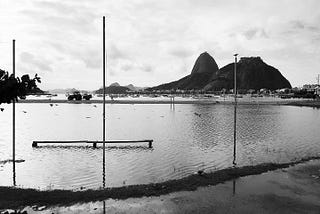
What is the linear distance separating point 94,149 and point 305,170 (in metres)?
21.0

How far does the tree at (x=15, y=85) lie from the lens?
34.8ft

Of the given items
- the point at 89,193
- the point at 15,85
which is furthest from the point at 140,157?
the point at 15,85

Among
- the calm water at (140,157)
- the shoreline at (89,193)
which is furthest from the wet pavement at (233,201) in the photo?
the calm water at (140,157)

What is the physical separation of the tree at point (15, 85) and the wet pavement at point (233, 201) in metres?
5.31

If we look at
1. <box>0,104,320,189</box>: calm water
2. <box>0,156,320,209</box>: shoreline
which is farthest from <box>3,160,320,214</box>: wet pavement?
<box>0,104,320,189</box>: calm water

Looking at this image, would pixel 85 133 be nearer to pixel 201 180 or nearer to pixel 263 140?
pixel 263 140

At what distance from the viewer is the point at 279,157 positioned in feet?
86.7

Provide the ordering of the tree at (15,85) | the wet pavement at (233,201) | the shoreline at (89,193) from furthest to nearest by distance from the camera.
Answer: the shoreline at (89,193), the wet pavement at (233,201), the tree at (15,85)

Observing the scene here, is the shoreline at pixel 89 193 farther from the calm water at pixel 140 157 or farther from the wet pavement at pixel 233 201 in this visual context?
the calm water at pixel 140 157

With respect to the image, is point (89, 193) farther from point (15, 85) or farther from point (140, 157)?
point (140, 157)

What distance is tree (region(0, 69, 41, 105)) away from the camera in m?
10.6

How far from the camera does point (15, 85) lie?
422 inches

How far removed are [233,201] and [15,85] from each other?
10.8 m

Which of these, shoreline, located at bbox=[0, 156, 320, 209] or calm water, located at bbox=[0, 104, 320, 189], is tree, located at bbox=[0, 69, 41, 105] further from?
calm water, located at bbox=[0, 104, 320, 189]
